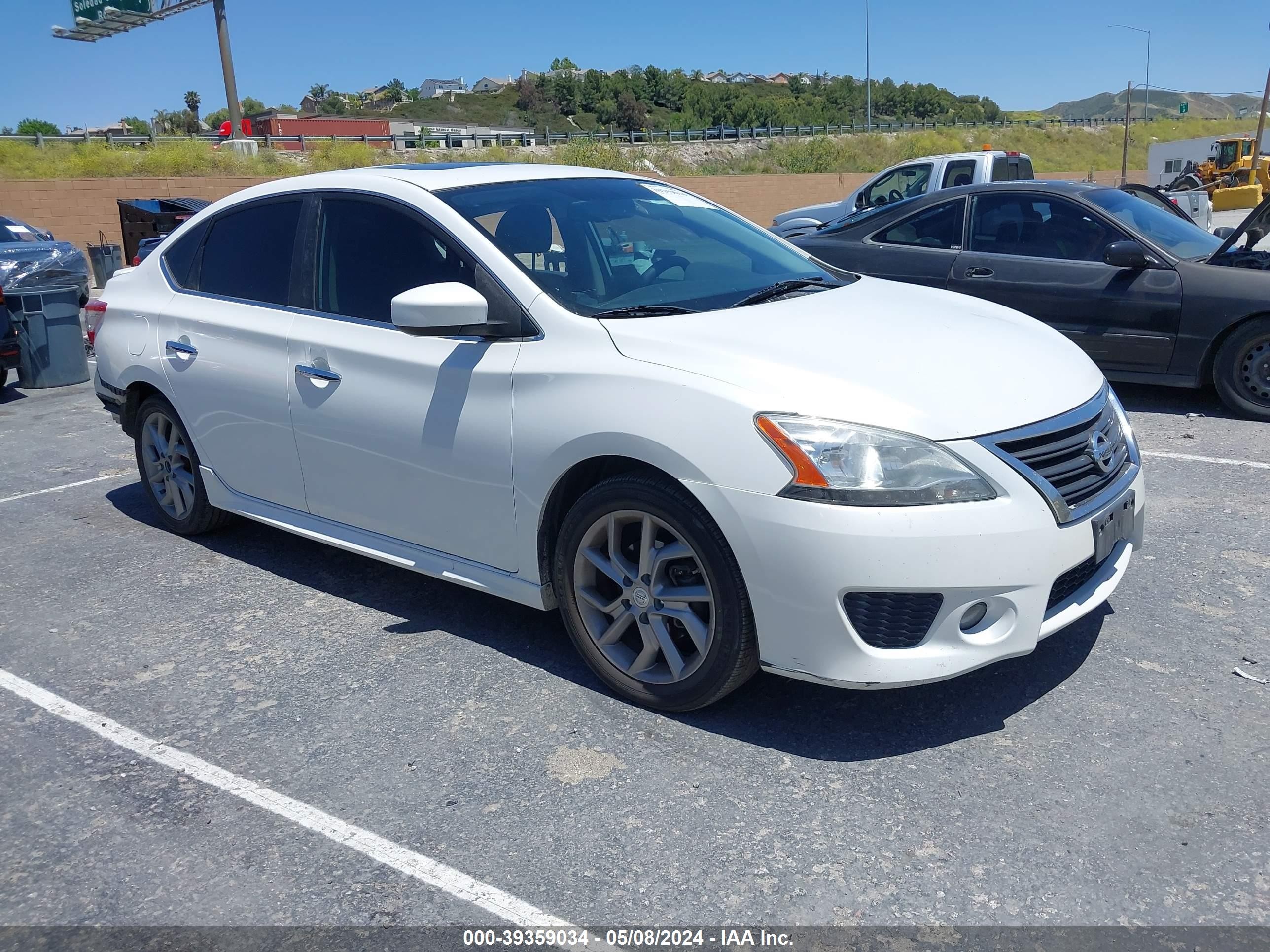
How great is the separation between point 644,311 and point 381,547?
1.43 m

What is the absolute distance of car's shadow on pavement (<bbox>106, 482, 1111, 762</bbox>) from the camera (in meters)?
3.28

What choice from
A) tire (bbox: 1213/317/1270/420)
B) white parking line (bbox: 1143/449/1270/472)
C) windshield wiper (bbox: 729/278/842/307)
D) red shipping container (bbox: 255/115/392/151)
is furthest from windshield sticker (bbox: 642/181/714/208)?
red shipping container (bbox: 255/115/392/151)

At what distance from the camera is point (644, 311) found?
3.64 m

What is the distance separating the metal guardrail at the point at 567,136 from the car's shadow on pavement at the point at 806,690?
1372 inches

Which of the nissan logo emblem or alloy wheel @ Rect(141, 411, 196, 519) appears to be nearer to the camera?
the nissan logo emblem

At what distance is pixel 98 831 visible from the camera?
299 centimetres

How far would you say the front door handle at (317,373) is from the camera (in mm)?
4141

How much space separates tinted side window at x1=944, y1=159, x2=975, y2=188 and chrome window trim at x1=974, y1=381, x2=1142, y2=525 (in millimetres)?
10593

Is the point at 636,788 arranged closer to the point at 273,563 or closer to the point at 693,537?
the point at 693,537

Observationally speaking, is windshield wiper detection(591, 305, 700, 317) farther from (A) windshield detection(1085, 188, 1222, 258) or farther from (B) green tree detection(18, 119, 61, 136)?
(B) green tree detection(18, 119, 61, 136)

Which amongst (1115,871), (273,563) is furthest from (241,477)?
(1115,871)

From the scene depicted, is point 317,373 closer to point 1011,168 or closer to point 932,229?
point 932,229

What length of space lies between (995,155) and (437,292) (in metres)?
11.3

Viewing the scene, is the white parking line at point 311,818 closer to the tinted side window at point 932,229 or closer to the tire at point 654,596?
the tire at point 654,596
